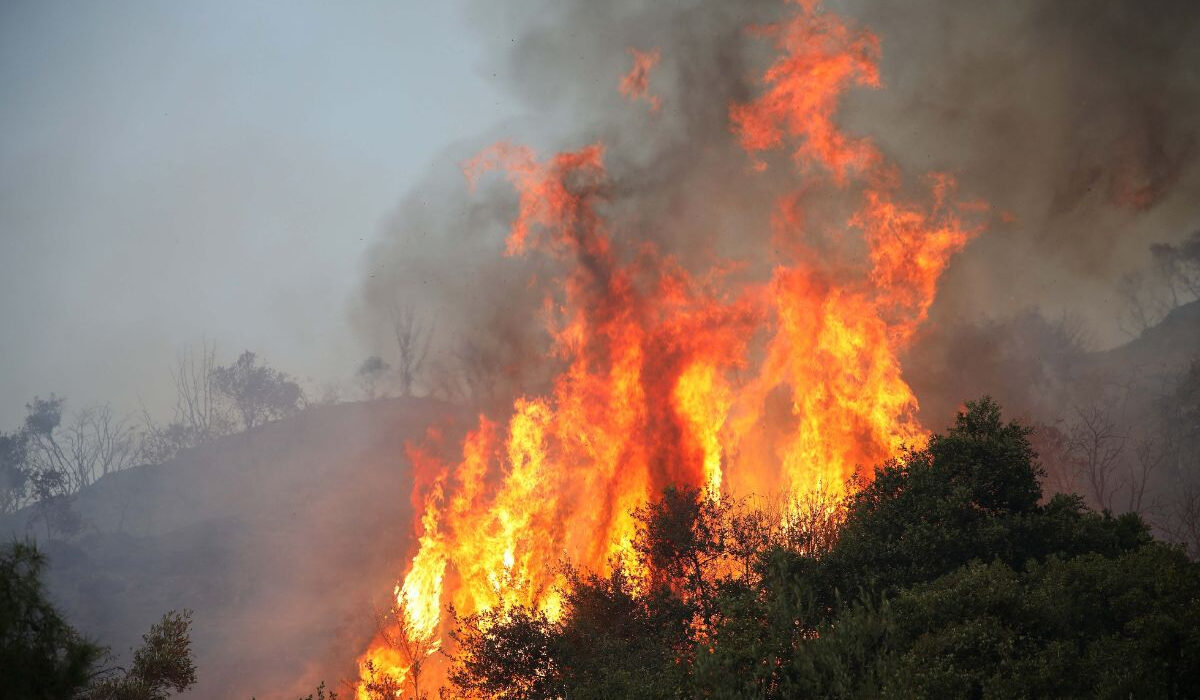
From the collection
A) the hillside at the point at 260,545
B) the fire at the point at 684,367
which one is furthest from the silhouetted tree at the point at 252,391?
the fire at the point at 684,367

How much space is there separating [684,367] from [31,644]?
33.1m

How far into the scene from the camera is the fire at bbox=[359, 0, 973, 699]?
4147cm

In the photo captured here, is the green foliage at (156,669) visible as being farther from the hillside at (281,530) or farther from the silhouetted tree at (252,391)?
the silhouetted tree at (252,391)

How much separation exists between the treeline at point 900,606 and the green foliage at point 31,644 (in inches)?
518

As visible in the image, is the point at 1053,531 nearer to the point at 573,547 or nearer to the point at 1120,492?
the point at 573,547

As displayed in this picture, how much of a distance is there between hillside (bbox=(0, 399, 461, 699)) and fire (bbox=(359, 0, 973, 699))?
26276 mm

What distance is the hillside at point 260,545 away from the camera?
67.1 meters

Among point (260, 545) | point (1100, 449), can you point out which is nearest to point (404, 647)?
point (260, 545)

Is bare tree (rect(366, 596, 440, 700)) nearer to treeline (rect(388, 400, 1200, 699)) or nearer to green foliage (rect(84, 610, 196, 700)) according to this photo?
treeline (rect(388, 400, 1200, 699))

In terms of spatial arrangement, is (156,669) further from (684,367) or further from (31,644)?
(684,367)

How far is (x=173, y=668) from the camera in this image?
2428cm

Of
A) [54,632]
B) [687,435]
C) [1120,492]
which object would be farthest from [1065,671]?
[1120,492]

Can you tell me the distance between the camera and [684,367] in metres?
43.1

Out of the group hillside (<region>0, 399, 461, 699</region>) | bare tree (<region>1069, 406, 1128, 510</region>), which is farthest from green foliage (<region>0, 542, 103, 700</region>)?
bare tree (<region>1069, 406, 1128, 510</region>)
